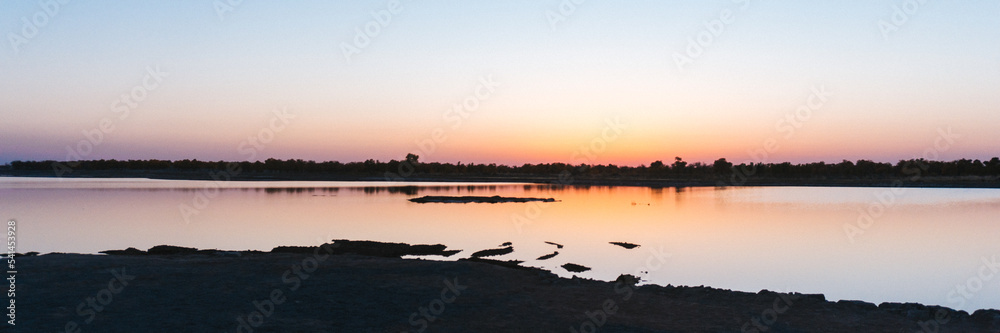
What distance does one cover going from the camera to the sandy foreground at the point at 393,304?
30.0ft

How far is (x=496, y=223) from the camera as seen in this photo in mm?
30141

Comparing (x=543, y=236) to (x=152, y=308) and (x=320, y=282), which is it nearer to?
(x=320, y=282)

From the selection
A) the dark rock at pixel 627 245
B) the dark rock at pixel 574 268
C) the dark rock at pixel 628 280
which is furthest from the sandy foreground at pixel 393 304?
the dark rock at pixel 627 245

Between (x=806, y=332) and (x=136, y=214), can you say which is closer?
(x=806, y=332)

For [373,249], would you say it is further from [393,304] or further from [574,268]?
[393,304]

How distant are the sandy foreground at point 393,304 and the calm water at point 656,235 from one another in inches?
141

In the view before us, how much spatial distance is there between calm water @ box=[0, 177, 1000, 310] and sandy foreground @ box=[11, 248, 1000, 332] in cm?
358

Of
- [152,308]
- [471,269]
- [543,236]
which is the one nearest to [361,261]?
[471,269]

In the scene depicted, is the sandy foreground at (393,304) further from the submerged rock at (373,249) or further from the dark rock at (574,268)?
the submerged rock at (373,249)

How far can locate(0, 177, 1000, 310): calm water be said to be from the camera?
54.1 ft

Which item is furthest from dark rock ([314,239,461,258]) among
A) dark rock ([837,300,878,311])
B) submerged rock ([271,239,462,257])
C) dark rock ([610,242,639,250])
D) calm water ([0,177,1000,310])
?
dark rock ([837,300,878,311])

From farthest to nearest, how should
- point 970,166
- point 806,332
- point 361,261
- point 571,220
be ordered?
point 970,166 → point 571,220 → point 361,261 → point 806,332

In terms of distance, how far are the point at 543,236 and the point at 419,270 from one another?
11.8 m

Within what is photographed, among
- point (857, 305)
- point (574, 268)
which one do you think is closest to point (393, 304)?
point (574, 268)
